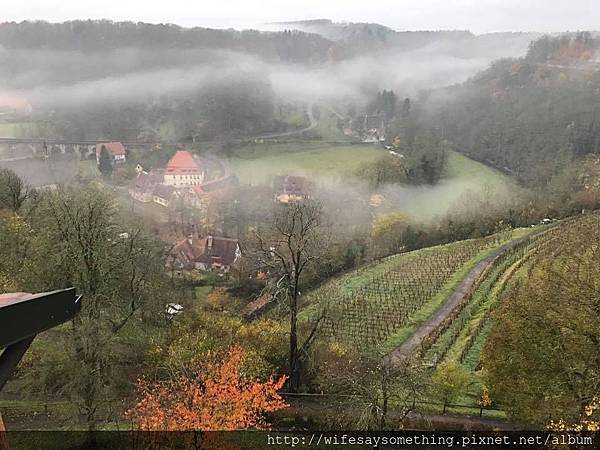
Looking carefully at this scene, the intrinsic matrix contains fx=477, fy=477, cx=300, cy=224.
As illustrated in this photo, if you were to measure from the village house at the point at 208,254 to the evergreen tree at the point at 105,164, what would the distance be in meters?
32.4

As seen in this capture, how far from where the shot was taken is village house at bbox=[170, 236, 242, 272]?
3834cm

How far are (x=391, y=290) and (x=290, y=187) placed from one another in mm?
30257

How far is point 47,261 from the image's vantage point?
1581 centimetres

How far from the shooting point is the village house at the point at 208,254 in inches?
1510

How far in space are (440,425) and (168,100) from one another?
90829mm

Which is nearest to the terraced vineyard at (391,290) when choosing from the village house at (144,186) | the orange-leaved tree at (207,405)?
the orange-leaved tree at (207,405)

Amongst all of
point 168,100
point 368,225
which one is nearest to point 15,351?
point 368,225

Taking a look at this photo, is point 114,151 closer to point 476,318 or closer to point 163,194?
point 163,194

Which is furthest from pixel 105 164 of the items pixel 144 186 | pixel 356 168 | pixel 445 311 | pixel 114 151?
pixel 445 311

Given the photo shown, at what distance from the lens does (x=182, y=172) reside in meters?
63.6

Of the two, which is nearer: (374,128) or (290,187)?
(290,187)

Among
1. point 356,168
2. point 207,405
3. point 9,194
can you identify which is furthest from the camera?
point 356,168

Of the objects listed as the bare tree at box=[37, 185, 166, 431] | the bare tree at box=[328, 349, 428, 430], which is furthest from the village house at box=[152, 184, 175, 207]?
the bare tree at box=[328, 349, 428, 430]

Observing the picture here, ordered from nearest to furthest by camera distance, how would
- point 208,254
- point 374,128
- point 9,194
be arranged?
1. point 9,194
2. point 208,254
3. point 374,128
